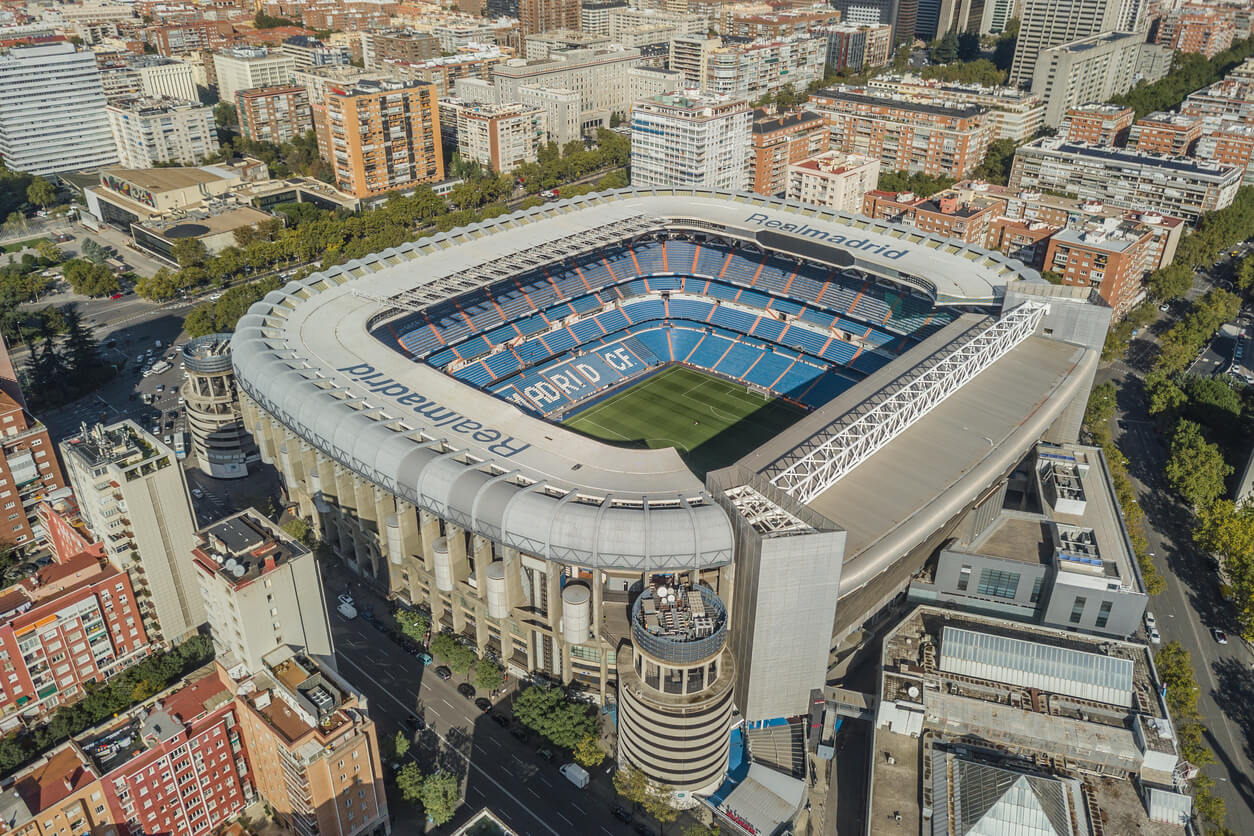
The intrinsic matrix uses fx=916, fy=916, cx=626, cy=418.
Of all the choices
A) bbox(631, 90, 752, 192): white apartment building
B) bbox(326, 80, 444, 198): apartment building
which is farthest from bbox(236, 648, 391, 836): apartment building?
bbox(326, 80, 444, 198): apartment building

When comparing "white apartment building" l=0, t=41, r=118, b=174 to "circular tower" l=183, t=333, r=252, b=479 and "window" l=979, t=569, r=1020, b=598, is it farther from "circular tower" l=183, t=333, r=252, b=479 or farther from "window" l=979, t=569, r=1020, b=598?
"window" l=979, t=569, r=1020, b=598

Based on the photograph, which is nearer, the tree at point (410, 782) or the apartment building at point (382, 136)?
the tree at point (410, 782)

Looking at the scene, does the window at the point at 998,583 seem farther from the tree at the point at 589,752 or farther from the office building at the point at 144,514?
the office building at the point at 144,514

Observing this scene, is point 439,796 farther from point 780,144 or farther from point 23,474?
point 780,144

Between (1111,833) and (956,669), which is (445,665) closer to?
(956,669)

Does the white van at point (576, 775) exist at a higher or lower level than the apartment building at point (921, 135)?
lower

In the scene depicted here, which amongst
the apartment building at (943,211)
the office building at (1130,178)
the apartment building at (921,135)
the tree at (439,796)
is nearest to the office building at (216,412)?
the tree at (439,796)

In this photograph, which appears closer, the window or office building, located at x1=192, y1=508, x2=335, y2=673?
office building, located at x1=192, y1=508, x2=335, y2=673
